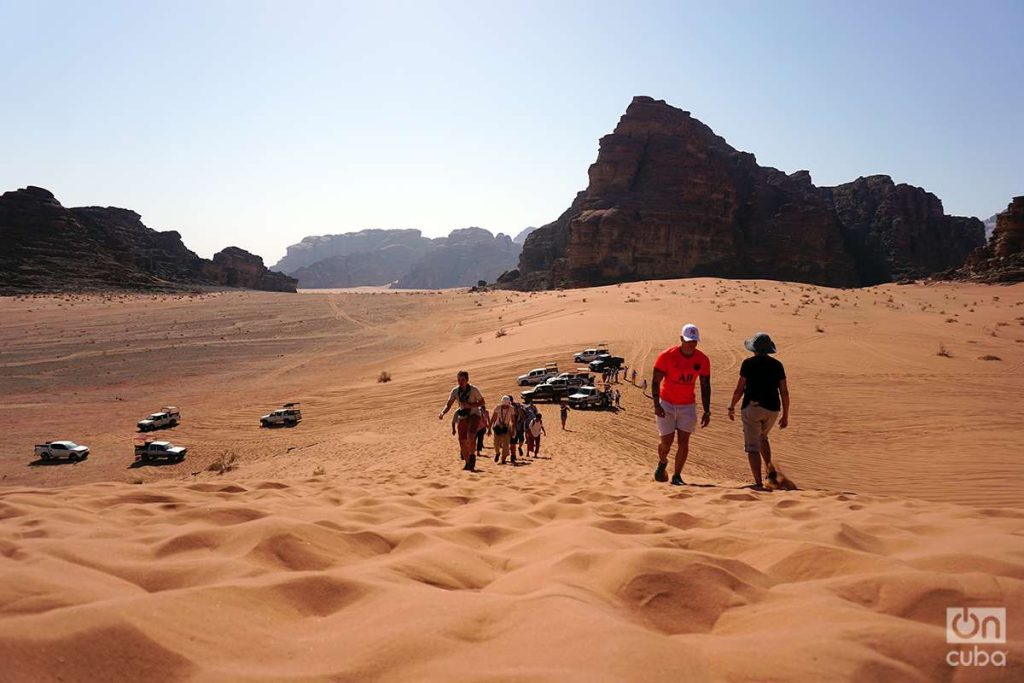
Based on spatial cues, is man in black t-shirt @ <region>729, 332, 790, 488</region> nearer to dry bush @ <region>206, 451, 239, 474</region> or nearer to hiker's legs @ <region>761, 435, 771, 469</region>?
hiker's legs @ <region>761, 435, 771, 469</region>

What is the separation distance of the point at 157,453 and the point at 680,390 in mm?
15411

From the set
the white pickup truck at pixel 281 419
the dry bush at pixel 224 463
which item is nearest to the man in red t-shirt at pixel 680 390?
the dry bush at pixel 224 463

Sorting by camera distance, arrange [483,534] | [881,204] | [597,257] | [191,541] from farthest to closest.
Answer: [881,204] < [597,257] < [483,534] < [191,541]

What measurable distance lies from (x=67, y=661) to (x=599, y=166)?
308 ft

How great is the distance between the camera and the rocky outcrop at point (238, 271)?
100062mm

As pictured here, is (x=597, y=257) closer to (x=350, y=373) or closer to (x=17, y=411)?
(x=350, y=373)

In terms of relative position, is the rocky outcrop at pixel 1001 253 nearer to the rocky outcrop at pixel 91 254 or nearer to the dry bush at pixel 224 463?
→ the dry bush at pixel 224 463

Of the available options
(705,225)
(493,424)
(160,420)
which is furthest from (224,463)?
(705,225)

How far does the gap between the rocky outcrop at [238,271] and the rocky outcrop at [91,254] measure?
0.16m

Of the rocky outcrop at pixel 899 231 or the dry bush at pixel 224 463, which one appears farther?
the rocky outcrop at pixel 899 231

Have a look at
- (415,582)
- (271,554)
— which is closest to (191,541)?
(271,554)

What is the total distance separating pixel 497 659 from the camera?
1967 mm

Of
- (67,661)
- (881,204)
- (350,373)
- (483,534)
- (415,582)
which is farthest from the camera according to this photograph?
(881,204)

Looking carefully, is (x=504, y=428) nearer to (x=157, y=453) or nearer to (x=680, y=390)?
(x=680, y=390)
